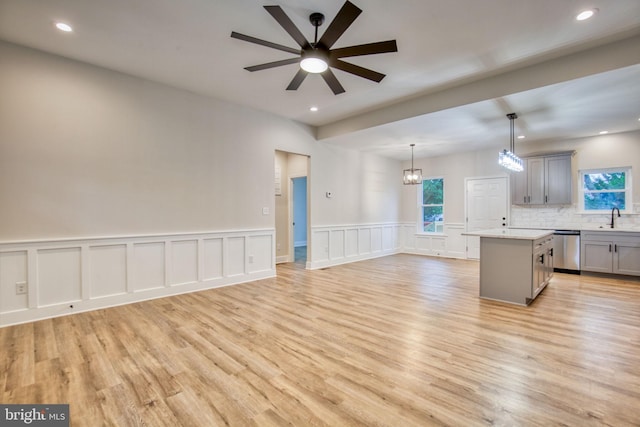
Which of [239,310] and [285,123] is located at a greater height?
[285,123]

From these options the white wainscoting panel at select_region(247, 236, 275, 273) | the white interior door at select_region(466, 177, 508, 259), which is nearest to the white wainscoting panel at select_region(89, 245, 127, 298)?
the white wainscoting panel at select_region(247, 236, 275, 273)

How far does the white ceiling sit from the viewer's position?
266 cm

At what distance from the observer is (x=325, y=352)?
2574mm

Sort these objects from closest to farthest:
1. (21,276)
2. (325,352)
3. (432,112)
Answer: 1. (325,352)
2. (21,276)
3. (432,112)

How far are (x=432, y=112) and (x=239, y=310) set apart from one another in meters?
4.02

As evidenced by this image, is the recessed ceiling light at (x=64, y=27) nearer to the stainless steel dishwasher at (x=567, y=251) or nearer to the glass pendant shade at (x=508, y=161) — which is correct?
the glass pendant shade at (x=508, y=161)

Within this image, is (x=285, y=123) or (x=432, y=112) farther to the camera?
(x=285, y=123)

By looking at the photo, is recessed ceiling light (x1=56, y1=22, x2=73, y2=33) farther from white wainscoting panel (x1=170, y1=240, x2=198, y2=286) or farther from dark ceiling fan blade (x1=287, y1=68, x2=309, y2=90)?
white wainscoting panel (x1=170, y1=240, x2=198, y2=286)

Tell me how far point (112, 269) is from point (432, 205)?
7.59m

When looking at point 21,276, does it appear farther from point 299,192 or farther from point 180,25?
point 299,192

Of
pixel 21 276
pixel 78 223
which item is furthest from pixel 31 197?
pixel 21 276

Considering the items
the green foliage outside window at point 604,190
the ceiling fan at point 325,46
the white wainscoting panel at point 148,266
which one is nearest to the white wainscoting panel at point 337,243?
the white wainscoting panel at point 148,266

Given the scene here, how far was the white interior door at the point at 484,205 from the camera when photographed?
710cm

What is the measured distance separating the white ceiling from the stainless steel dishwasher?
2090 mm
